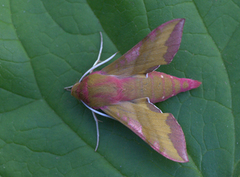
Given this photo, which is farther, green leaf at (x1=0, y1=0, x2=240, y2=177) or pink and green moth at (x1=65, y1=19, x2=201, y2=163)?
green leaf at (x1=0, y1=0, x2=240, y2=177)

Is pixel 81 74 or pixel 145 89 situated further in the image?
pixel 81 74

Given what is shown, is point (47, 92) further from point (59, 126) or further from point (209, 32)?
point (209, 32)

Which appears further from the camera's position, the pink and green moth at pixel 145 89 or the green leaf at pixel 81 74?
the green leaf at pixel 81 74

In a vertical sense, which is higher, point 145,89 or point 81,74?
point 81,74
